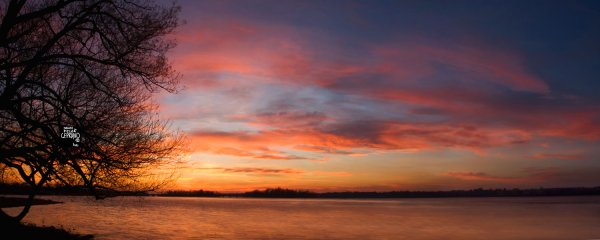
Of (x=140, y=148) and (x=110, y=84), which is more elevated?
(x=110, y=84)

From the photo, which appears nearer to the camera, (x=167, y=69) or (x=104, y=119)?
(x=104, y=119)

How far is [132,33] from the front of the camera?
50.6 feet

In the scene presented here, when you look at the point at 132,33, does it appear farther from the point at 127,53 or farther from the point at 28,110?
the point at 28,110

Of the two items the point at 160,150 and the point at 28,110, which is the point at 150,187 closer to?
the point at 160,150

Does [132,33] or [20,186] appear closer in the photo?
[132,33]

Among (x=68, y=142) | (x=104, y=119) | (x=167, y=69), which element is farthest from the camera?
(x=167, y=69)

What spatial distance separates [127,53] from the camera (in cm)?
1530

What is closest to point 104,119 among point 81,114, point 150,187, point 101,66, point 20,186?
point 81,114

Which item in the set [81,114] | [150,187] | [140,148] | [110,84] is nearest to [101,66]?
[110,84]

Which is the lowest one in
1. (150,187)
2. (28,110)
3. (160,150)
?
(150,187)

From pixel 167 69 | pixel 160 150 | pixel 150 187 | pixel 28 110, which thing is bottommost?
pixel 150 187

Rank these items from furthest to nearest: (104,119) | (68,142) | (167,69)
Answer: (167,69) → (104,119) → (68,142)

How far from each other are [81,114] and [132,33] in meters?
2.81

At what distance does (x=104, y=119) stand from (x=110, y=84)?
1.48 m
